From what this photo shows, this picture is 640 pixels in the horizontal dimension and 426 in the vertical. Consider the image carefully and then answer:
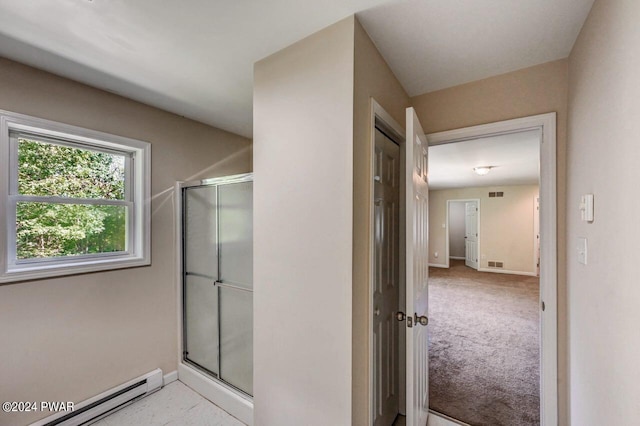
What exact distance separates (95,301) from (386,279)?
2185 mm

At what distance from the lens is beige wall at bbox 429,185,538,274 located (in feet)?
22.9

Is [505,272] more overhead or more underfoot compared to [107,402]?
more underfoot

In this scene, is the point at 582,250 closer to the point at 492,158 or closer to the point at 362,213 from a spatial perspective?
the point at 362,213

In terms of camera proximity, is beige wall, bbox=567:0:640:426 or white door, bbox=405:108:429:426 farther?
white door, bbox=405:108:429:426

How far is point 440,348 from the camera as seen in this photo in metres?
3.10

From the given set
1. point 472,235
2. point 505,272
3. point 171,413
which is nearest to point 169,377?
point 171,413

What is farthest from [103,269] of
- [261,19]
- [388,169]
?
[388,169]

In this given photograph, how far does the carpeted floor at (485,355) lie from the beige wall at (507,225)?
1768 mm

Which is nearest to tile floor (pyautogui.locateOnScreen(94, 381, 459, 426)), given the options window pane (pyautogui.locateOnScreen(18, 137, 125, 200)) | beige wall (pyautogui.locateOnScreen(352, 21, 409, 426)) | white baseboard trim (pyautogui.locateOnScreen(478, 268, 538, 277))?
beige wall (pyautogui.locateOnScreen(352, 21, 409, 426))

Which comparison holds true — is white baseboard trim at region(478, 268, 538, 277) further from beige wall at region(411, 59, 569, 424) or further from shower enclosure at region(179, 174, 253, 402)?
shower enclosure at region(179, 174, 253, 402)

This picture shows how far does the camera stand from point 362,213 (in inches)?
53.8

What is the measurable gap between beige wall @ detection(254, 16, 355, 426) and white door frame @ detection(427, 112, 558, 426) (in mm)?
1275

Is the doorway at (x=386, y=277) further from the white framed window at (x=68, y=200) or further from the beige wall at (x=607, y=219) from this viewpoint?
the white framed window at (x=68, y=200)

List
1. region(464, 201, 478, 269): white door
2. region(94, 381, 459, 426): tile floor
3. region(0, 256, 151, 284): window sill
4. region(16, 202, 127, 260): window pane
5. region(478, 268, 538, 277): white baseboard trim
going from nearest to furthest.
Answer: region(0, 256, 151, 284): window sill < region(16, 202, 127, 260): window pane < region(94, 381, 459, 426): tile floor < region(478, 268, 538, 277): white baseboard trim < region(464, 201, 478, 269): white door
